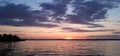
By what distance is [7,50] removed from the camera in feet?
60.8

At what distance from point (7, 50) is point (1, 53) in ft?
1.94

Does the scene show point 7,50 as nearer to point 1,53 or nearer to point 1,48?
point 1,53

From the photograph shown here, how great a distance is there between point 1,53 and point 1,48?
1677 millimetres

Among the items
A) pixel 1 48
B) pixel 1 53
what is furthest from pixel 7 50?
pixel 1 48

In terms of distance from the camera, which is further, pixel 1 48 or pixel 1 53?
pixel 1 48

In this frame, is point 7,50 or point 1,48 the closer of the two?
point 7,50

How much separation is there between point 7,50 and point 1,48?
1.88m

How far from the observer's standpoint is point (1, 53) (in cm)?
1856

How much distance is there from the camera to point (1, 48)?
20.2 m
